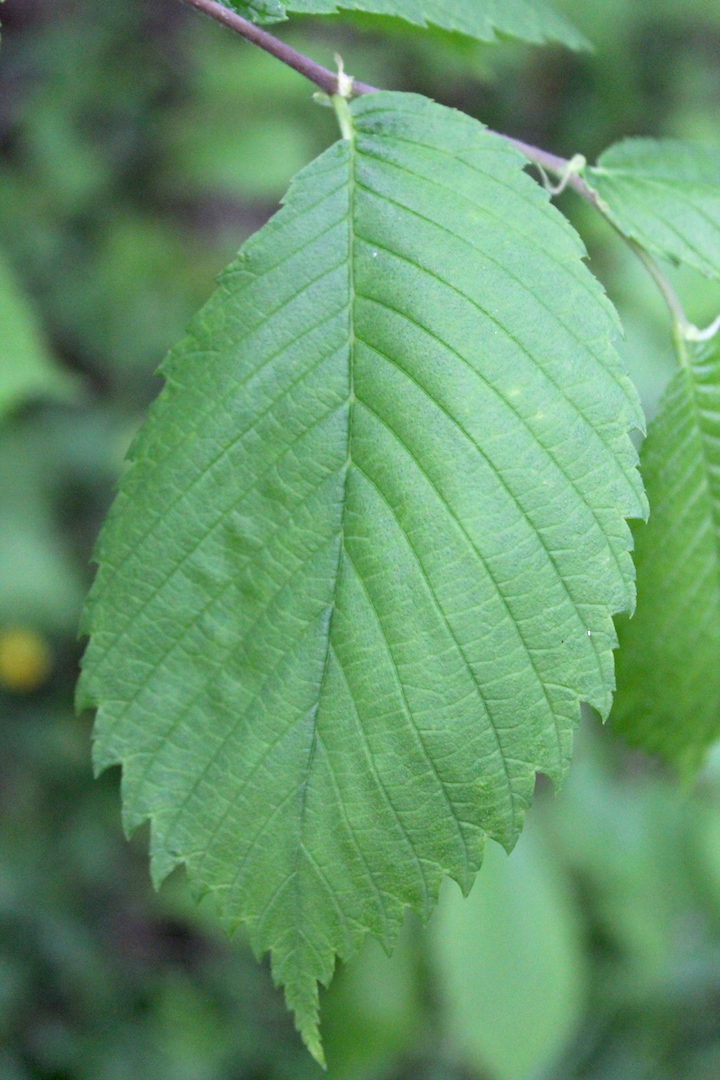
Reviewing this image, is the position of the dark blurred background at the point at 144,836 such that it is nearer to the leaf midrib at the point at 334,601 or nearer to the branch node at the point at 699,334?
the leaf midrib at the point at 334,601

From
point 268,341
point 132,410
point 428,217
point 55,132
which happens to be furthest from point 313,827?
point 55,132

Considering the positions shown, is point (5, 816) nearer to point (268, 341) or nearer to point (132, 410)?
point (132, 410)

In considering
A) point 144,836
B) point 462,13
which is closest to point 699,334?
point 462,13

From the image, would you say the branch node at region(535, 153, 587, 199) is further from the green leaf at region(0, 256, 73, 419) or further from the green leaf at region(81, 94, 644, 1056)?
the green leaf at region(0, 256, 73, 419)

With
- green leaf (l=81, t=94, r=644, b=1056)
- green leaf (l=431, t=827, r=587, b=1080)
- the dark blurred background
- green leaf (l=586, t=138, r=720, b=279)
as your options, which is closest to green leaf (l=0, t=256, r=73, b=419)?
the dark blurred background

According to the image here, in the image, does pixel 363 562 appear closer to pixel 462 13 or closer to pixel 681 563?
pixel 681 563

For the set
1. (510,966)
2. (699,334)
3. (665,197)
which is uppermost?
(665,197)

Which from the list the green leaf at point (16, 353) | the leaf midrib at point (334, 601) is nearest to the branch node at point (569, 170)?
the leaf midrib at point (334, 601)
